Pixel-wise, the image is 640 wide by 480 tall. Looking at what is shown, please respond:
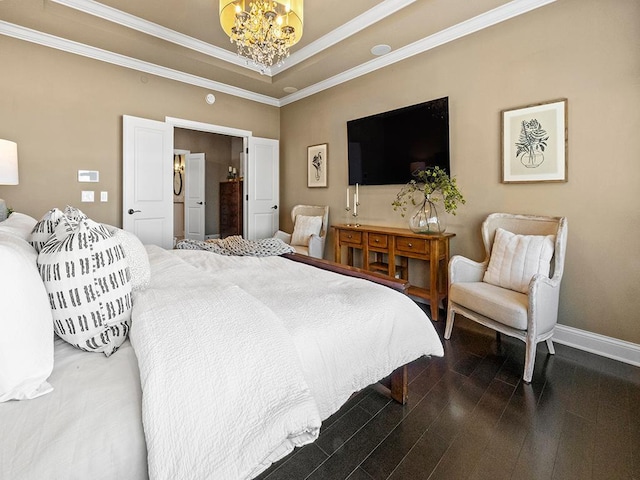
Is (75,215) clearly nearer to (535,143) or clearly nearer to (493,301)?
(493,301)

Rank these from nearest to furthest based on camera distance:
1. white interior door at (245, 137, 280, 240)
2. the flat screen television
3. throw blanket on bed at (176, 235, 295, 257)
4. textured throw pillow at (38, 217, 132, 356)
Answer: textured throw pillow at (38, 217, 132, 356)
throw blanket on bed at (176, 235, 295, 257)
the flat screen television
white interior door at (245, 137, 280, 240)

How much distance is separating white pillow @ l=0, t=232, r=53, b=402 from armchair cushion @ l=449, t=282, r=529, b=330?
2.37 metres

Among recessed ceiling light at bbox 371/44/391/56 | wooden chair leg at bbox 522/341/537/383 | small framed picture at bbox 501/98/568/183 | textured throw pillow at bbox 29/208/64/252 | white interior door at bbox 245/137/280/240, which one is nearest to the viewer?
textured throw pillow at bbox 29/208/64/252

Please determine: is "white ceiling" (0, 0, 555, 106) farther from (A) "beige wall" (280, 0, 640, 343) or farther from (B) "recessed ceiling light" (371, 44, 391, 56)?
(A) "beige wall" (280, 0, 640, 343)

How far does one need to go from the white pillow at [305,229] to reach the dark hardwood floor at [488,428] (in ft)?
8.02

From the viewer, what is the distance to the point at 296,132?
5000mm

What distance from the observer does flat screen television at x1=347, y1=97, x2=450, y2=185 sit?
3.19 meters

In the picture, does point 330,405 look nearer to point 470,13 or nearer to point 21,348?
point 21,348

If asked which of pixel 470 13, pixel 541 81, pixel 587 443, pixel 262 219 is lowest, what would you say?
pixel 587 443

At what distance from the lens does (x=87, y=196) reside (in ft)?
11.5

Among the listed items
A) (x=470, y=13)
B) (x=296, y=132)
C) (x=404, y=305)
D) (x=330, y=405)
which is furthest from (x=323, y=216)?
(x=330, y=405)

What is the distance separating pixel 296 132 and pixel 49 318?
4.59 m

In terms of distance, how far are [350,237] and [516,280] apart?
1815 millimetres

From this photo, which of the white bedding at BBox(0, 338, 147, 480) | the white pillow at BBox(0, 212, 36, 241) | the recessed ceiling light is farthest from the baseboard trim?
the white pillow at BBox(0, 212, 36, 241)
